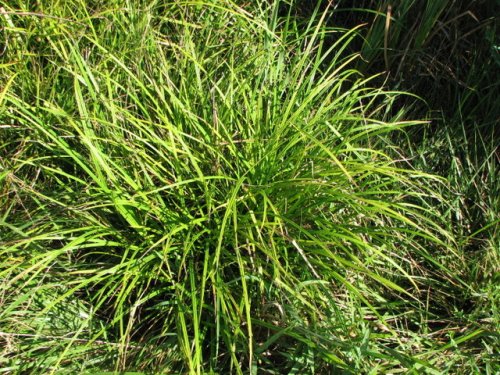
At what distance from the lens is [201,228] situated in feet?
6.25

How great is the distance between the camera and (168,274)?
1878 millimetres

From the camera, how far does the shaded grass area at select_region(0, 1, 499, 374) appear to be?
1742 mm

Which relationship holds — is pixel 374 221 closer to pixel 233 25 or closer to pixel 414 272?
pixel 414 272

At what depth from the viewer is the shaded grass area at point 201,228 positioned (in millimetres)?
1742

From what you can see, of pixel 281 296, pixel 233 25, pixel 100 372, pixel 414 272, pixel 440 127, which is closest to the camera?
pixel 100 372

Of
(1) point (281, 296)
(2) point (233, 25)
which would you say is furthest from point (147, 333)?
(2) point (233, 25)

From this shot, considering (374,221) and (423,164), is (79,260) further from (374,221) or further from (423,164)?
(423,164)

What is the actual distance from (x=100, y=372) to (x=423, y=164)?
1.39 meters

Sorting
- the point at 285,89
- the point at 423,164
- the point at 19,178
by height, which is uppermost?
the point at 285,89

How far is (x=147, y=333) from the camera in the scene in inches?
74.8

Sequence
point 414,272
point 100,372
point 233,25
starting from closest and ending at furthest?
point 100,372
point 414,272
point 233,25

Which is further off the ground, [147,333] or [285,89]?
[285,89]

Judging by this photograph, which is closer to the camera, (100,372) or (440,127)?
(100,372)

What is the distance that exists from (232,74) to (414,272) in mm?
929
